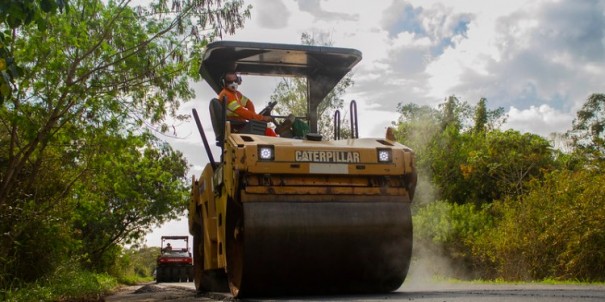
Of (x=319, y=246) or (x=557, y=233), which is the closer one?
(x=319, y=246)

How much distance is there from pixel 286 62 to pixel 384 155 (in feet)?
7.21

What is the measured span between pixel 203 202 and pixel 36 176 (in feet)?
16.1

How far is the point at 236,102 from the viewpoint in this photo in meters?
7.25

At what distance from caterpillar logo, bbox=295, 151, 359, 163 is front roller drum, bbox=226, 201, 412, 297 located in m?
0.37

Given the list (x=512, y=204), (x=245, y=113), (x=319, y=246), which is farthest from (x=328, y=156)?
(x=512, y=204)

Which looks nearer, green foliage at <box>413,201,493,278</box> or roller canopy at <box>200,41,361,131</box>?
roller canopy at <box>200,41,361,131</box>

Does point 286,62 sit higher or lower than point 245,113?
higher

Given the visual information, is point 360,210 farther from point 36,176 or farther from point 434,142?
point 434,142

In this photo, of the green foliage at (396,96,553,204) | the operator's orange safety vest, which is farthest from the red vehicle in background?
the operator's orange safety vest

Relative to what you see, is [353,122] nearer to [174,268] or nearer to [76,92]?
[76,92]

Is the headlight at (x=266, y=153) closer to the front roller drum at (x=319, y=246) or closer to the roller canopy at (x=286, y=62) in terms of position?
the front roller drum at (x=319, y=246)

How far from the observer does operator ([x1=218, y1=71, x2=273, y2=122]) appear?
283 inches

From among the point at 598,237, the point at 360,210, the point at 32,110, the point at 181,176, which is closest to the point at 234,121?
the point at 360,210

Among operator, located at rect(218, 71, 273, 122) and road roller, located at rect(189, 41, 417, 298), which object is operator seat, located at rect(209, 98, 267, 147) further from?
road roller, located at rect(189, 41, 417, 298)
